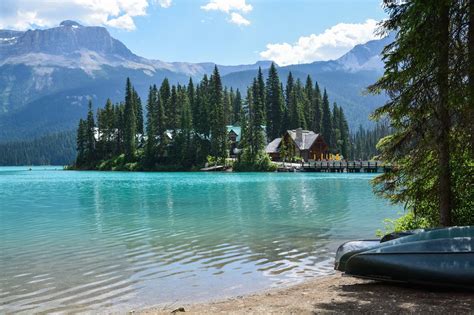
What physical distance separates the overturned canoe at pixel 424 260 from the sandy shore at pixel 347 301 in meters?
0.24

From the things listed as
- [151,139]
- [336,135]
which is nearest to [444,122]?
[151,139]

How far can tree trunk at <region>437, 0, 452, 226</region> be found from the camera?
397 inches

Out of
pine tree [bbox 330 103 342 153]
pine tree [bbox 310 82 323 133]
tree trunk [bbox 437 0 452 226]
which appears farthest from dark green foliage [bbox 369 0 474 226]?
pine tree [bbox 330 103 342 153]

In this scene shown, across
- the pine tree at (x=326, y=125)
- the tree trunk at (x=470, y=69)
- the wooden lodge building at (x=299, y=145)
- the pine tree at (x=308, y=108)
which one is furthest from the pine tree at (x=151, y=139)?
the tree trunk at (x=470, y=69)

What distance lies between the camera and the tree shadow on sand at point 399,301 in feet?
22.7

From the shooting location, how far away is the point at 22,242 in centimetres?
1711

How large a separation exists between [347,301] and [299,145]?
306ft

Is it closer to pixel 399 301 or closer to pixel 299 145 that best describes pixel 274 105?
pixel 299 145

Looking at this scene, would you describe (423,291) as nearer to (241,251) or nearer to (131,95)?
(241,251)

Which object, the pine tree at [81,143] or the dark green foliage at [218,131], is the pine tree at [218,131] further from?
the pine tree at [81,143]

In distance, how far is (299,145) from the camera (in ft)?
329

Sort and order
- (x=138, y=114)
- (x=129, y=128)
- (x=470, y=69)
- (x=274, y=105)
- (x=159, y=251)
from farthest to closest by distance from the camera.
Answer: (x=138, y=114), (x=274, y=105), (x=129, y=128), (x=159, y=251), (x=470, y=69)

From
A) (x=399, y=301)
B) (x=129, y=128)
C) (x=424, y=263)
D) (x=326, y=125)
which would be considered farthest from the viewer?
(x=326, y=125)

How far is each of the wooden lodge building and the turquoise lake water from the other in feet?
233
